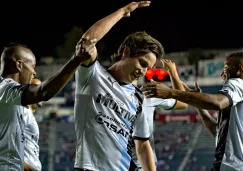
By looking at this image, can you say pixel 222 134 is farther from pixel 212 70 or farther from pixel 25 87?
pixel 212 70

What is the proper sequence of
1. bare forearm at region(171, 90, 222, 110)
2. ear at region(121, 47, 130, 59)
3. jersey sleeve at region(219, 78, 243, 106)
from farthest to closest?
1. jersey sleeve at region(219, 78, 243, 106)
2. ear at region(121, 47, 130, 59)
3. bare forearm at region(171, 90, 222, 110)

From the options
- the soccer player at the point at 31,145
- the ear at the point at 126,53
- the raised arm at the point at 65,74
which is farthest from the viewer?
the soccer player at the point at 31,145

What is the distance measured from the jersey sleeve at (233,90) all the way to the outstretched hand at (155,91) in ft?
2.16

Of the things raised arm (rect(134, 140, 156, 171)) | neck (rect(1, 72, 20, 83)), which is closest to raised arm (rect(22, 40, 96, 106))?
neck (rect(1, 72, 20, 83))

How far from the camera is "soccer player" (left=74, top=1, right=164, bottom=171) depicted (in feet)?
11.9

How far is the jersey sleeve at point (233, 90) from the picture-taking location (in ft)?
13.6

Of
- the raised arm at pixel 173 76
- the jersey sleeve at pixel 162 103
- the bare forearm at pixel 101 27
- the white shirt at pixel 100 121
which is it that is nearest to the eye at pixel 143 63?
the white shirt at pixel 100 121

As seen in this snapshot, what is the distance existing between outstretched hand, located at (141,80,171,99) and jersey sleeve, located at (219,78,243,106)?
0.66 metres

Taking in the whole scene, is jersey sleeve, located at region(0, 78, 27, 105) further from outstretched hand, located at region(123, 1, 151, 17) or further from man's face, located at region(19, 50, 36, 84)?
outstretched hand, located at region(123, 1, 151, 17)

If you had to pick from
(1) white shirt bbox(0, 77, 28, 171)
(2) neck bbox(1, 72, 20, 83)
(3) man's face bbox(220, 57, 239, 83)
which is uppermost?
(2) neck bbox(1, 72, 20, 83)

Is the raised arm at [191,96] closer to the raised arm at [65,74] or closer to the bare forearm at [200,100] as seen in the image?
the bare forearm at [200,100]

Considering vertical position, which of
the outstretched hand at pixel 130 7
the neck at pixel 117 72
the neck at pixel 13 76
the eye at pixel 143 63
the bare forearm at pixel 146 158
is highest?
the outstretched hand at pixel 130 7

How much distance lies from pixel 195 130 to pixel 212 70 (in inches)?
167

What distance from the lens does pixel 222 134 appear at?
173 inches
